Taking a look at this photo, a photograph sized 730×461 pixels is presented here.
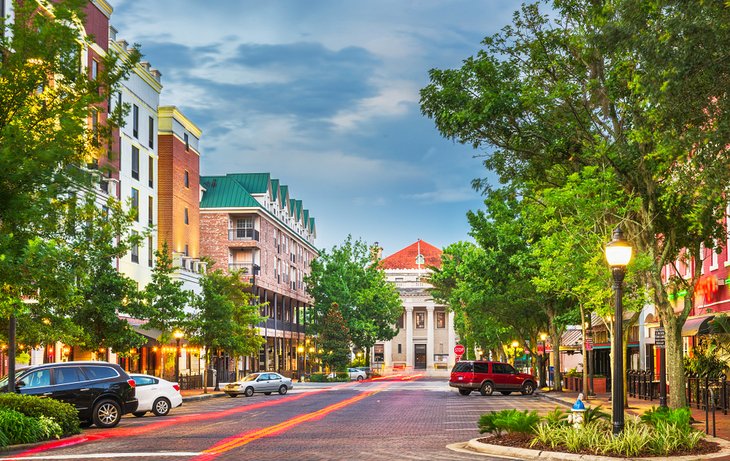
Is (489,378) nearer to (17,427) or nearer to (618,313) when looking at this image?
(618,313)


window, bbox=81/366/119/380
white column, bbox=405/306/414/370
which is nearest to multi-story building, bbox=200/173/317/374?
window, bbox=81/366/119/380

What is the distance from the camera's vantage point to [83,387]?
25.8 meters

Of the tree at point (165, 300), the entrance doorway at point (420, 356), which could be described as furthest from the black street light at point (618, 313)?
the entrance doorway at point (420, 356)

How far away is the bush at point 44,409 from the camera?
21188 mm

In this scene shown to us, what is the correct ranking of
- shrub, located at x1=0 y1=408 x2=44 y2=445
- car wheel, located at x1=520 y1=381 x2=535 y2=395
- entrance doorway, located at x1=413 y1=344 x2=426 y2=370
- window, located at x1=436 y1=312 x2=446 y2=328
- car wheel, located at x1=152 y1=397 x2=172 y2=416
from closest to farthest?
shrub, located at x1=0 y1=408 x2=44 y2=445 < car wheel, located at x1=152 y1=397 x2=172 y2=416 < car wheel, located at x1=520 y1=381 x2=535 y2=395 < entrance doorway, located at x1=413 y1=344 x2=426 y2=370 < window, located at x1=436 y1=312 x2=446 y2=328

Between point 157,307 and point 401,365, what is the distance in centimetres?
10596

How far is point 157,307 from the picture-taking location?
45.0 metres

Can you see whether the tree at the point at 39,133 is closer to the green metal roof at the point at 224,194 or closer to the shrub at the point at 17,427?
the shrub at the point at 17,427

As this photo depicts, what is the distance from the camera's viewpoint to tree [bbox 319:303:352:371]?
290 feet

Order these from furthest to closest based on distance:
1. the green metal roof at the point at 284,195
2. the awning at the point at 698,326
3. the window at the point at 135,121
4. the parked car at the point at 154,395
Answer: the green metal roof at the point at 284,195, the window at the point at 135,121, the awning at the point at 698,326, the parked car at the point at 154,395

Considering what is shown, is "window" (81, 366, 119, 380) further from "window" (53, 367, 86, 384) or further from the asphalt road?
the asphalt road

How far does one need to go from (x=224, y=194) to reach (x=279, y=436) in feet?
213

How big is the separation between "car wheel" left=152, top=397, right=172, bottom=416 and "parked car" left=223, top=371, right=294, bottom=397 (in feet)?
62.0

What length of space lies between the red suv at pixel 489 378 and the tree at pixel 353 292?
149 ft
